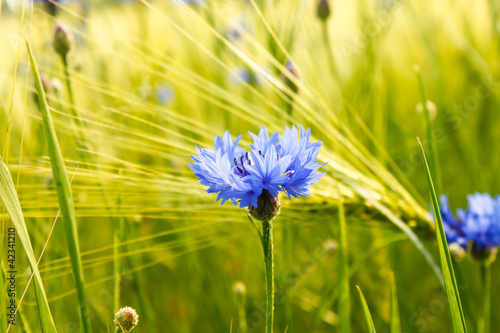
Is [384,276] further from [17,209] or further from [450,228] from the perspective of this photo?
[17,209]

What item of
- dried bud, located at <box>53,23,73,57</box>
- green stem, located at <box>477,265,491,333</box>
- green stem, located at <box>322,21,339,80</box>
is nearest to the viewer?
green stem, located at <box>477,265,491,333</box>

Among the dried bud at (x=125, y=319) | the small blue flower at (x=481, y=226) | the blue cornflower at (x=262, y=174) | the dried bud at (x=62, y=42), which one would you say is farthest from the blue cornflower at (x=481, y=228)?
the dried bud at (x=62, y=42)

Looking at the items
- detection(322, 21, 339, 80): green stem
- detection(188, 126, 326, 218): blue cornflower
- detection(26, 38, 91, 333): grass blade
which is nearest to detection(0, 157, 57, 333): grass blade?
detection(26, 38, 91, 333): grass blade

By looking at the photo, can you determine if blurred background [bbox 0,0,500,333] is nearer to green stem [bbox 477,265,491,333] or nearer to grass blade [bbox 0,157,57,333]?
green stem [bbox 477,265,491,333]

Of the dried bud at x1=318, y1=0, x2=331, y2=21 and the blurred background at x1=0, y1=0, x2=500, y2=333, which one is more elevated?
the dried bud at x1=318, y1=0, x2=331, y2=21

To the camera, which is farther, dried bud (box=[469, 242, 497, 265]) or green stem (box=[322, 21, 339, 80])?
green stem (box=[322, 21, 339, 80])

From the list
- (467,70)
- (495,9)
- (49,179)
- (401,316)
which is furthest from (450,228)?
(467,70)
